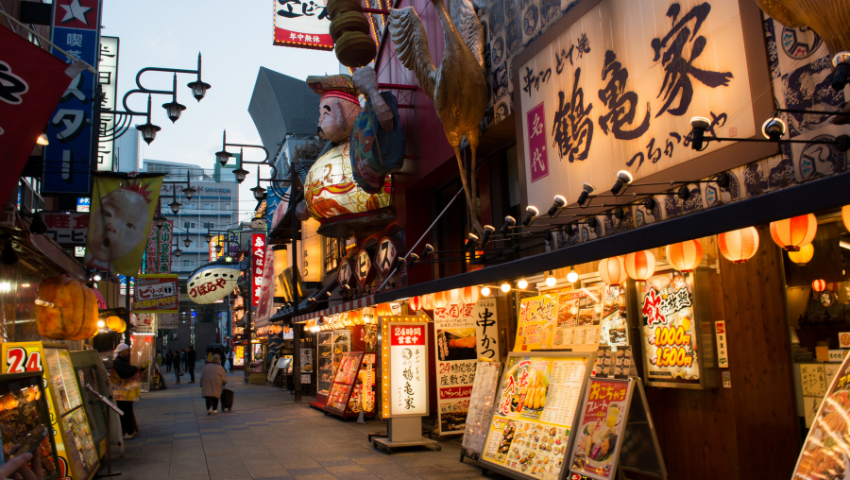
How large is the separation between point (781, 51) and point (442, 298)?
6.76 meters

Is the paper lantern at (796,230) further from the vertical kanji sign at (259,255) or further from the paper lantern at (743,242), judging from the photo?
the vertical kanji sign at (259,255)

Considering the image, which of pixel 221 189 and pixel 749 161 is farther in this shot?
pixel 221 189

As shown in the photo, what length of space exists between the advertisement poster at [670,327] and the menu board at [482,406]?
8.78 ft

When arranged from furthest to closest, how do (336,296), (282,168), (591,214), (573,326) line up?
(282,168), (336,296), (573,326), (591,214)

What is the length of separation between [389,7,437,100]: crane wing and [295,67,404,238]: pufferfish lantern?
80.3 inches

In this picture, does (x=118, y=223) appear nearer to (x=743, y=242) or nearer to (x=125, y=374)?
(x=125, y=374)

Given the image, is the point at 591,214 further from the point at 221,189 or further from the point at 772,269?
the point at 221,189

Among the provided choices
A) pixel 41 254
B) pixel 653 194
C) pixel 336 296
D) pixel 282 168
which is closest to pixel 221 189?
pixel 282 168

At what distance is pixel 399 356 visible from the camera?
1195 cm

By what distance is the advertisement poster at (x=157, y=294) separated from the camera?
2789cm

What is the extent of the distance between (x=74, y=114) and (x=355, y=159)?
21.3 ft

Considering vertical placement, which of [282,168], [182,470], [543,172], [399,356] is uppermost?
[282,168]

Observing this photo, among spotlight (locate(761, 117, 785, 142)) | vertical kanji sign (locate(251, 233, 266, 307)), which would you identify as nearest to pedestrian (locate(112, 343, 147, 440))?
spotlight (locate(761, 117, 785, 142))

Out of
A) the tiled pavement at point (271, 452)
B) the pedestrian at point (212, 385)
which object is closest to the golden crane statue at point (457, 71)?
the tiled pavement at point (271, 452)
